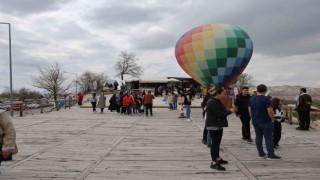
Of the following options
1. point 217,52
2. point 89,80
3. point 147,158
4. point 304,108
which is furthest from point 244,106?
point 89,80

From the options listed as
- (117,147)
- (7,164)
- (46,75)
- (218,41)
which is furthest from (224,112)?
(46,75)

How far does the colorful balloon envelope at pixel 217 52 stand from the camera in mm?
27516

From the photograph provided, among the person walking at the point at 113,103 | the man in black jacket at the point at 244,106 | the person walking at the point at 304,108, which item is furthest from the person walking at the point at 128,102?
the man in black jacket at the point at 244,106

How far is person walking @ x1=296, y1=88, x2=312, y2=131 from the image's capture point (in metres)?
16.1

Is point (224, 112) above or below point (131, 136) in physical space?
above

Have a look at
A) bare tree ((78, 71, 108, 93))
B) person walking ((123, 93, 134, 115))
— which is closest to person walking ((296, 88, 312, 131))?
person walking ((123, 93, 134, 115))

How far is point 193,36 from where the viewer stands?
28766mm

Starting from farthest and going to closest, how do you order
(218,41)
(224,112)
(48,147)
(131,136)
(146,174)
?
(218,41)
(131,136)
(48,147)
(224,112)
(146,174)

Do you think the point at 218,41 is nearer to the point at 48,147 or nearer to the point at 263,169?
the point at 48,147

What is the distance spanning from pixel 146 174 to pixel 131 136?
641cm

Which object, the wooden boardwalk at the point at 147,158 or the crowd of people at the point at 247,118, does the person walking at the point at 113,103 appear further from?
the crowd of people at the point at 247,118

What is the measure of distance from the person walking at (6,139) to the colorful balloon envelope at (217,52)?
876 inches

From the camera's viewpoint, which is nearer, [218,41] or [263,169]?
[263,169]

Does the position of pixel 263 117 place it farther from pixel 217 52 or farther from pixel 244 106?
pixel 217 52
